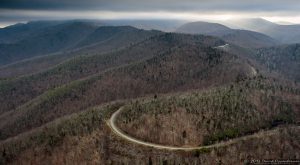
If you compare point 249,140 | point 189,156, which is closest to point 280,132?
point 249,140

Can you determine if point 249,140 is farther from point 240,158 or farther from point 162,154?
point 162,154

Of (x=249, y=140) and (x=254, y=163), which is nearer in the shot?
(x=254, y=163)

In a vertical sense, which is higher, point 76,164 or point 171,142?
point 171,142

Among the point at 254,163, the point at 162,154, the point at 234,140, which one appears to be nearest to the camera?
the point at 254,163

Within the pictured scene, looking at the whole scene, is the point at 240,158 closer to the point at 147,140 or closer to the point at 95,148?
the point at 147,140

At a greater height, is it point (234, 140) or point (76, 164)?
point (234, 140)

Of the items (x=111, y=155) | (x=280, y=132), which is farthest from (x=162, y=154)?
(x=280, y=132)

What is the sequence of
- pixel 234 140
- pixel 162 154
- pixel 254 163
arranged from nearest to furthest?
pixel 254 163
pixel 162 154
pixel 234 140

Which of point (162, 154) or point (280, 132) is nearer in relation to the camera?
point (162, 154)
